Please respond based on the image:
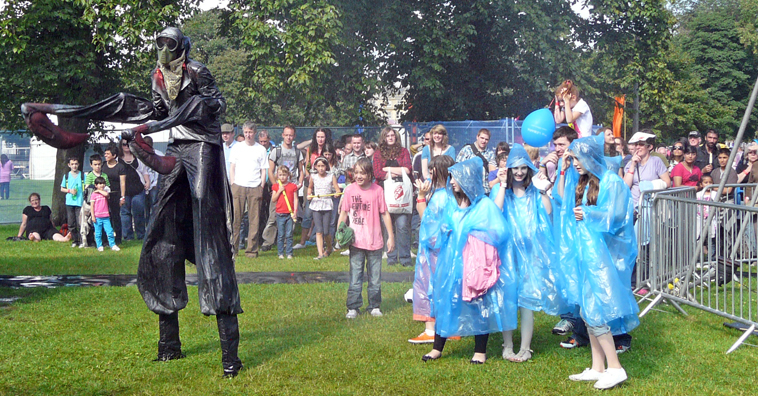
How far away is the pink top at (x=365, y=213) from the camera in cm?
810

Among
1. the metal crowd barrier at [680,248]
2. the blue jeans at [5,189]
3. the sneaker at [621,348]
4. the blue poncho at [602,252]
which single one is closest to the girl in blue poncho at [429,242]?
the blue poncho at [602,252]

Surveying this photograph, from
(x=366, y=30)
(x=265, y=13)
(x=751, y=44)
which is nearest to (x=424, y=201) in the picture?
(x=265, y=13)

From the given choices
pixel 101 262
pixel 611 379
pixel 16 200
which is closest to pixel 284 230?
pixel 101 262

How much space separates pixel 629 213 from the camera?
5953mm

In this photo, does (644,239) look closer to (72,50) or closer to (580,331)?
(580,331)

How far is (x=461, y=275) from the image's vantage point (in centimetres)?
615

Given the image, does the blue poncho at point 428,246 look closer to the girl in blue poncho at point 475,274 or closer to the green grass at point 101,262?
the girl in blue poncho at point 475,274

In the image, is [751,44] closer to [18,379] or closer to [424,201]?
[424,201]

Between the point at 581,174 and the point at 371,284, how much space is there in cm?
293

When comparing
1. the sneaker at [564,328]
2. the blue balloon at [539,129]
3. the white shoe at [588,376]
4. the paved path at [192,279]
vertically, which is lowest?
the white shoe at [588,376]

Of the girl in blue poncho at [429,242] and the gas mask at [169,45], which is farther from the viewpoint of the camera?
the girl in blue poncho at [429,242]

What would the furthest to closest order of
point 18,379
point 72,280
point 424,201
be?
point 72,280
point 424,201
point 18,379

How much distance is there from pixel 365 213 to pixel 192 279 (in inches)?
138

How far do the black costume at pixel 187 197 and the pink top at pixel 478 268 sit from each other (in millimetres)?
1746
